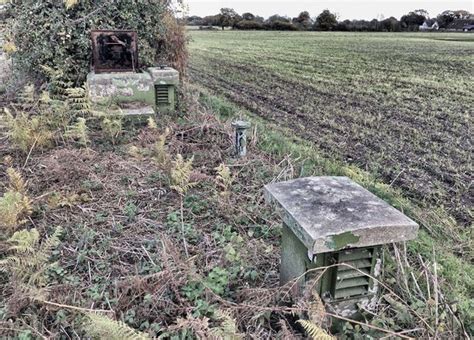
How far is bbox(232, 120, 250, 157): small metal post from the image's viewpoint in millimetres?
4293

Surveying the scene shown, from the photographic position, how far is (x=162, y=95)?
19.7ft

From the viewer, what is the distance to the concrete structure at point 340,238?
6.04 feet

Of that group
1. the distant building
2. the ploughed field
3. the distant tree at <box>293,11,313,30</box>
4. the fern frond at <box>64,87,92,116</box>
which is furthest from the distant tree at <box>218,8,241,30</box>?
the fern frond at <box>64,87,92,116</box>

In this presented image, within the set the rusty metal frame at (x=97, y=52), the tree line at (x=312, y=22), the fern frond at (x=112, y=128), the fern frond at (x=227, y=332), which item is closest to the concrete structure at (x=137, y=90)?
the rusty metal frame at (x=97, y=52)

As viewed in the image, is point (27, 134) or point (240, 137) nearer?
point (27, 134)

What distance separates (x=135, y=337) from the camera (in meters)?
1.63

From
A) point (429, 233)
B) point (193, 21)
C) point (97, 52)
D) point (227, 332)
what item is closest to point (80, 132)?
point (97, 52)

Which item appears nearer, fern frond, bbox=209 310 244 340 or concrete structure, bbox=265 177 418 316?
fern frond, bbox=209 310 244 340

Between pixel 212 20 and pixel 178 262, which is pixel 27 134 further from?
pixel 212 20

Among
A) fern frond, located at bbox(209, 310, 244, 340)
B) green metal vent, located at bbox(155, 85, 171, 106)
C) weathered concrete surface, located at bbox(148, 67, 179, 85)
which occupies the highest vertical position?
weathered concrete surface, located at bbox(148, 67, 179, 85)

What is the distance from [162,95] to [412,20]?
67970 millimetres

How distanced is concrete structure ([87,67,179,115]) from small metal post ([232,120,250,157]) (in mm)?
1738

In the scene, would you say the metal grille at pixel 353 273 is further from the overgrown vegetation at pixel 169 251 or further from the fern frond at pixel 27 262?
the fern frond at pixel 27 262

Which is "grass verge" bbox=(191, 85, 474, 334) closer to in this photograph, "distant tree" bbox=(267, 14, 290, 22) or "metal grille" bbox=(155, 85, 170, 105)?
"metal grille" bbox=(155, 85, 170, 105)
